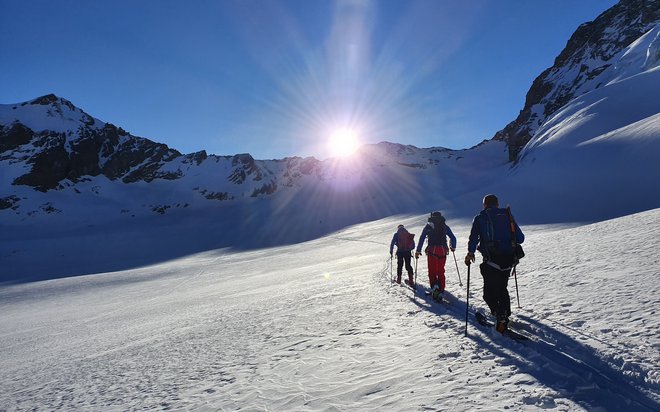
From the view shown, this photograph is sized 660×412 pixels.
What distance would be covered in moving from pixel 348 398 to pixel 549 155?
143ft

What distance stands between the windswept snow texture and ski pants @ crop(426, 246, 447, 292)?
50cm

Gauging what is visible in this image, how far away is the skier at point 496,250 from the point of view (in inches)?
243

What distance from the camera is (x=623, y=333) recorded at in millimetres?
4844

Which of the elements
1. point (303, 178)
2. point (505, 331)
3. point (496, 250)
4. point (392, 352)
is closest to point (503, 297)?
point (505, 331)

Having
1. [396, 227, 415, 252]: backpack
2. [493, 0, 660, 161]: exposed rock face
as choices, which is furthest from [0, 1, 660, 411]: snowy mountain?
[493, 0, 660, 161]: exposed rock face

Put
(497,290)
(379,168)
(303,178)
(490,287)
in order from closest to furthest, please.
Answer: (497,290)
(490,287)
(379,168)
(303,178)

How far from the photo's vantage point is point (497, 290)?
20.4 ft

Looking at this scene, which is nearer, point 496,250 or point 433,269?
point 496,250

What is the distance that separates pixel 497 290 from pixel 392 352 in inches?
85.9

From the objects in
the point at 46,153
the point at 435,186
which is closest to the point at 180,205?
the point at 46,153

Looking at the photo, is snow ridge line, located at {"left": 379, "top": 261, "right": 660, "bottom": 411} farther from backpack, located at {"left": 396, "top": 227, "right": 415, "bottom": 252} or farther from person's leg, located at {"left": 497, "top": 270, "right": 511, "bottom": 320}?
backpack, located at {"left": 396, "top": 227, "right": 415, "bottom": 252}

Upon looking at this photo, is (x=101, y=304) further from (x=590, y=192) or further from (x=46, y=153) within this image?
(x=46, y=153)

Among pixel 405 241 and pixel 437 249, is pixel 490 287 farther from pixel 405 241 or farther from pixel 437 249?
pixel 405 241

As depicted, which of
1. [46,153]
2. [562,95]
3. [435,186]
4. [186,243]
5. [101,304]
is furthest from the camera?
[46,153]
